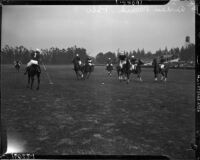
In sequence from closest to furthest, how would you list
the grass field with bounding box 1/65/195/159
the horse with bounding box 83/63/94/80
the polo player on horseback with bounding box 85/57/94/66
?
the grass field with bounding box 1/65/195/159 → the horse with bounding box 83/63/94/80 → the polo player on horseback with bounding box 85/57/94/66

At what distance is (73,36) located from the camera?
2490mm

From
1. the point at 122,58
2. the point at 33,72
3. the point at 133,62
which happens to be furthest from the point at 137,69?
the point at 33,72

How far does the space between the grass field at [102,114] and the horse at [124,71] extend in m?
0.11

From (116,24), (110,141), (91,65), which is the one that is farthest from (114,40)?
(110,141)

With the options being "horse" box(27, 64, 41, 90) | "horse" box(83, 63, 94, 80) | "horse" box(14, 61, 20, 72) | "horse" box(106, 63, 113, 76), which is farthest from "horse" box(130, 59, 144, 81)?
"horse" box(14, 61, 20, 72)

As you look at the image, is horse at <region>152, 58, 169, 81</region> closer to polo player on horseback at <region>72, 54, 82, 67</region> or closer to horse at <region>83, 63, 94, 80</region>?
horse at <region>83, 63, 94, 80</region>

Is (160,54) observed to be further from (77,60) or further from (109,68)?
(77,60)

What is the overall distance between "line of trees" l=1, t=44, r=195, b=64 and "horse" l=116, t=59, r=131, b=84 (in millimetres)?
123

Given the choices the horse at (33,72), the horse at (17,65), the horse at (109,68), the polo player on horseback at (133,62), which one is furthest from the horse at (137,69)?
the horse at (17,65)

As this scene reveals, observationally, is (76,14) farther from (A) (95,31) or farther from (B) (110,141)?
(B) (110,141)

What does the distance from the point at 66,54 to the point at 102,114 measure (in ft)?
3.23

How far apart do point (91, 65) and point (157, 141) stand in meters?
1.34

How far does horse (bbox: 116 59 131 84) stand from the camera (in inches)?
99.3

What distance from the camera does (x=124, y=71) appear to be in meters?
2.56
